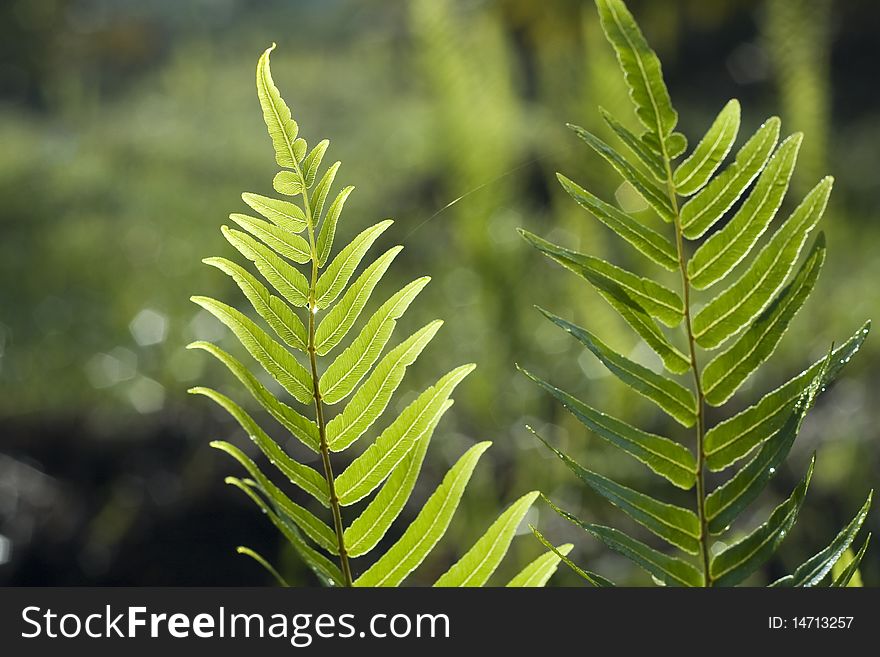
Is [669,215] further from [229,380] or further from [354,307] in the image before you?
[229,380]

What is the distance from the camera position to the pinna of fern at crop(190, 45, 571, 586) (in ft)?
0.42

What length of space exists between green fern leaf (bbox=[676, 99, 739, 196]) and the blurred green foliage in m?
0.04

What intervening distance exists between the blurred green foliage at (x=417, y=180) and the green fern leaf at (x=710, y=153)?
4cm

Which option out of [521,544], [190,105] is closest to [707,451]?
[521,544]

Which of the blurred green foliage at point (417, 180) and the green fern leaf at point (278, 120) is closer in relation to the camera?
the green fern leaf at point (278, 120)

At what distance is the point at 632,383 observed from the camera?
0.46ft

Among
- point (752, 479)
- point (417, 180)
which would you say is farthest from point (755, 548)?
point (417, 180)

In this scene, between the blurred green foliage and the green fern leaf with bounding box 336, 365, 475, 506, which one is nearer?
the green fern leaf with bounding box 336, 365, 475, 506

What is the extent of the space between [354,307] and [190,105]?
1835 millimetres

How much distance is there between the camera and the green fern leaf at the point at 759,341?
136mm

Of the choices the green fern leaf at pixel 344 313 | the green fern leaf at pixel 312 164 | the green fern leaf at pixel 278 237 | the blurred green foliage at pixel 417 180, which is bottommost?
the green fern leaf at pixel 344 313

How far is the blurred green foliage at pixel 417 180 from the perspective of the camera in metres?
0.81

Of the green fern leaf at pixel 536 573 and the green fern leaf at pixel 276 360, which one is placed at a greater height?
the green fern leaf at pixel 276 360

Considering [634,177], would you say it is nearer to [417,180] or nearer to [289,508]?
[289,508]
